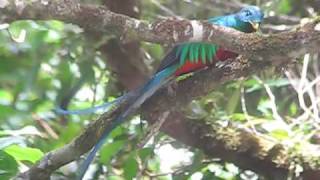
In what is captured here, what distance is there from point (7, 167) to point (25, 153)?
0.36 feet

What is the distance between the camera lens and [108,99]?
7.32ft

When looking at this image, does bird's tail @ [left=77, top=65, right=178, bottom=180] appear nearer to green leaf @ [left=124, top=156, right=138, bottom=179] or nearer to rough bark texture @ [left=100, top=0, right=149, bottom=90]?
green leaf @ [left=124, top=156, right=138, bottom=179]

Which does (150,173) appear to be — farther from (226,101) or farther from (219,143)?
(226,101)

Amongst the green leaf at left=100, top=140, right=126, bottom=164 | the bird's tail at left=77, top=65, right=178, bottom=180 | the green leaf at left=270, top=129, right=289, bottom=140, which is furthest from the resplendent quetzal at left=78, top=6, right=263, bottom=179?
the green leaf at left=270, top=129, right=289, bottom=140

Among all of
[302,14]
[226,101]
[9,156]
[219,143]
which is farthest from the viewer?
[302,14]

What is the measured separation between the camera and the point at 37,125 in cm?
221

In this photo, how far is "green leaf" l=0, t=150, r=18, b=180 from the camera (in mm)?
1594

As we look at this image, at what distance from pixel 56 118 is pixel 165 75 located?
0.78m

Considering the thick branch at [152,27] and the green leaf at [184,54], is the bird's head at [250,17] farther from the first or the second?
the thick branch at [152,27]

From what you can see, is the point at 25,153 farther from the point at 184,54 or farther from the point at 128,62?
the point at 128,62

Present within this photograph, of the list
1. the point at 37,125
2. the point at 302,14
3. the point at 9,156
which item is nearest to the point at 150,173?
the point at 37,125

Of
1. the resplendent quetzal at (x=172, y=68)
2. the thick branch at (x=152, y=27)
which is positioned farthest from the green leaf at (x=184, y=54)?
→ the thick branch at (x=152, y=27)

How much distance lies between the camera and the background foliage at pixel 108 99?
196cm

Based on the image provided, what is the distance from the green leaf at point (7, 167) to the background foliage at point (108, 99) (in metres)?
0.08
